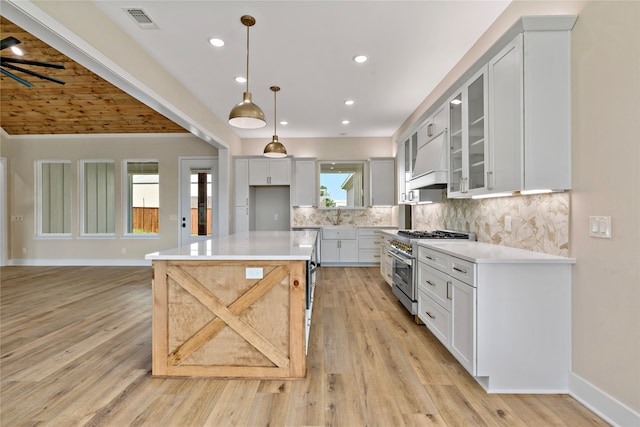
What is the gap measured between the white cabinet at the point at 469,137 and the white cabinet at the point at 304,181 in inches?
147

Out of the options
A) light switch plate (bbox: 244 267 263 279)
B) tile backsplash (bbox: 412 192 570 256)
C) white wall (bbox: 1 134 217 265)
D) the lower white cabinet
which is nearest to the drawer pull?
the lower white cabinet

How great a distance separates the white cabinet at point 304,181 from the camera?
6.56 m

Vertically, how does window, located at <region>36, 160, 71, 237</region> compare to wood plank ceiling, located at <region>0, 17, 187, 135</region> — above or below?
below

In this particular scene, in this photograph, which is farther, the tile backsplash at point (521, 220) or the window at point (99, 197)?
the window at point (99, 197)

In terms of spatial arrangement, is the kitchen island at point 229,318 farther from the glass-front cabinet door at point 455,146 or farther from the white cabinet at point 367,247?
the white cabinet at point 367,247

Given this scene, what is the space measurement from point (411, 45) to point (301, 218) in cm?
446

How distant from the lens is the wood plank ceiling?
450 centimetres

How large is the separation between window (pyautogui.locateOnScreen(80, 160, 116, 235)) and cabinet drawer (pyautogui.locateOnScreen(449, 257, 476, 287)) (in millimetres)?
7033

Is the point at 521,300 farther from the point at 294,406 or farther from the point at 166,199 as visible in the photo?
the point at 166,199

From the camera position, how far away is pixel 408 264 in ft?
11.0

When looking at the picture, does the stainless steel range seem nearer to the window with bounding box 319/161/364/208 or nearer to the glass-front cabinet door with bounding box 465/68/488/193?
the glass-front cabinet door with bounding box 465/68/488/193

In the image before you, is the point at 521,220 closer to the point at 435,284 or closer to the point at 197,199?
the point at 435,284

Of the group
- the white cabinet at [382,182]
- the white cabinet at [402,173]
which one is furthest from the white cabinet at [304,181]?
the white cabinet at [402,173]

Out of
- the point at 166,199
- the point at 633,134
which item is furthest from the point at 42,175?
the point at 633,134
